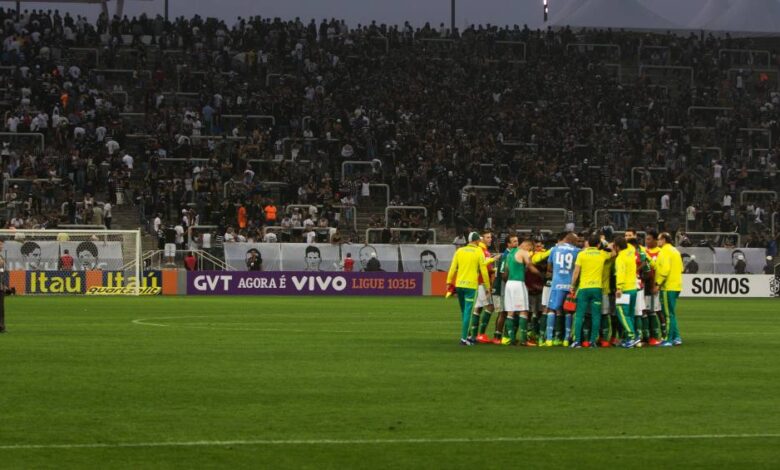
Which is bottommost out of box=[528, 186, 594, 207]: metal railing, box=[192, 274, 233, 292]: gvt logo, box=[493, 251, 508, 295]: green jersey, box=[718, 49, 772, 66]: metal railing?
box=[192, 274, 233, 292]: gvt logo

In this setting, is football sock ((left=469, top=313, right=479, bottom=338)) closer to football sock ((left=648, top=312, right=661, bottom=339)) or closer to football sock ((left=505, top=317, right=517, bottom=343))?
football sock ((left=505, top=317, right=517, bottom=343))

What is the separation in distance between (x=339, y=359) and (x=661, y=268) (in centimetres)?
730

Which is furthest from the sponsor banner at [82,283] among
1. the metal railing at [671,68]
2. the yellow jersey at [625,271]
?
the metal railing at [671,68]

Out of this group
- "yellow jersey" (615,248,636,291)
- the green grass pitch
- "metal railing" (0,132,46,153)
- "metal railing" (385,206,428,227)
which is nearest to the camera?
the green grass pitch

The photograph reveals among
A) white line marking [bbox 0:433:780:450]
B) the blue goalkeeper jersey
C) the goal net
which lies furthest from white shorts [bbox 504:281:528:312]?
A: the goal net

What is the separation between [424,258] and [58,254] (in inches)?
534

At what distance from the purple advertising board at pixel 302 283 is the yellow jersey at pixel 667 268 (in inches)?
1063

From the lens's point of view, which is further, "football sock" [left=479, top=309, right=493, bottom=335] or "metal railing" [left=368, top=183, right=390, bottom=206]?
"metal railing" [left=368, top=183, right=390, bottom=206]

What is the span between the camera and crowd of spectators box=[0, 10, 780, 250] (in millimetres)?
56281

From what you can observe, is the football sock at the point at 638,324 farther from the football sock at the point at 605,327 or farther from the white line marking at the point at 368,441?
the white line marking at the point at 368,441

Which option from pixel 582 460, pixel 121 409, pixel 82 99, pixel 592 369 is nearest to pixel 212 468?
pixel 582 460

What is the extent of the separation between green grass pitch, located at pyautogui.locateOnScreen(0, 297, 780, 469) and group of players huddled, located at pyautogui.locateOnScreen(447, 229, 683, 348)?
1000 millimetres

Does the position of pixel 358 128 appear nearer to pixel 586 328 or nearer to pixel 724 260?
pixel 724 260

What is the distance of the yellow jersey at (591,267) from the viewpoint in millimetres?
24391
